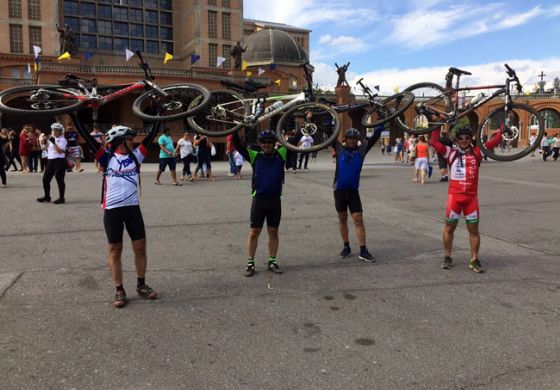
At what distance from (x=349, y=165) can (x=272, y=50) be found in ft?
204

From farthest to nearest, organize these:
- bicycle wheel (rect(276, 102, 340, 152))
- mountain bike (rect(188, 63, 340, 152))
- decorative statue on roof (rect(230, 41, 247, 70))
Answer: decorative statue on roof (rect(230, 41, 247, 70)) < mountain bike (rect(188, 63, 340, 152)) < bicycle wheel (rect(276, 102, 340, 152))

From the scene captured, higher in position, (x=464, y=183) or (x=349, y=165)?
(x=349, y=165)

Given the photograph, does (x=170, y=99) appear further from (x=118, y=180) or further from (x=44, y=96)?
(x=118, y=180)

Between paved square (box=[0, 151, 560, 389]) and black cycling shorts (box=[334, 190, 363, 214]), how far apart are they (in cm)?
77

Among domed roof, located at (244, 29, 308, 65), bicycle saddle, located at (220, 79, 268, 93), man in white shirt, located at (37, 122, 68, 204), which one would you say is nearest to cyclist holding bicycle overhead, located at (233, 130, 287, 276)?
bicycle saddle, located at (220, 79, 268, 93)

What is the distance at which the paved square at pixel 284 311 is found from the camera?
371 centimetres

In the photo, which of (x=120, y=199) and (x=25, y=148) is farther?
(x=25, y=148)

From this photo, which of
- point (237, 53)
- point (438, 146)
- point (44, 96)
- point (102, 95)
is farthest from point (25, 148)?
point (237, 53)

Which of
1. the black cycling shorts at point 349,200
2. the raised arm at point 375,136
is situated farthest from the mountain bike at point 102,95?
the raised arm at point 375,136

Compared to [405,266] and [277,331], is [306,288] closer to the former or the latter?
[277,331]

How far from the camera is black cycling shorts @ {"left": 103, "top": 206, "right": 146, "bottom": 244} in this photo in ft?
17.2

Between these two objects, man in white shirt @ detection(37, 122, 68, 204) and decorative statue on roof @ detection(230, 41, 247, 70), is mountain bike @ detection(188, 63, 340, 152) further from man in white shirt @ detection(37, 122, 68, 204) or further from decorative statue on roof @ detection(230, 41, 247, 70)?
decorative statue on roof @ detection(230, 41, 247, 70)

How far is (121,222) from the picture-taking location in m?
5.32

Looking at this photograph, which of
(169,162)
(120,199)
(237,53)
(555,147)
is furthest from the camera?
(237,53)
